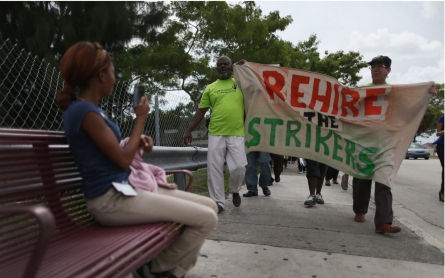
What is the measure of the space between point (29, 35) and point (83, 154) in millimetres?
15832

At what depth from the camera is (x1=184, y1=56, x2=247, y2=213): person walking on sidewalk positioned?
19.0ft

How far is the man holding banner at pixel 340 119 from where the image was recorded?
5.33 m

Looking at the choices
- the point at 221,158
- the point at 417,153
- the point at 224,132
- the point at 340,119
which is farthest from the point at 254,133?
the point at 417,153

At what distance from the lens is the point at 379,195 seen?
512cm

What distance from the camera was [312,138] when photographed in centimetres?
582

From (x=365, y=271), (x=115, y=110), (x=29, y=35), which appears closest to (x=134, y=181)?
(x=365, y=271)

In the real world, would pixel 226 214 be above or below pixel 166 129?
below

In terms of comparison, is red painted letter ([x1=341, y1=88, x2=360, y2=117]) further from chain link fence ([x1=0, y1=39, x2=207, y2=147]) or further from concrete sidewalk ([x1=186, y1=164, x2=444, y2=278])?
chain link fence ([x1=0, y1=39, x2=207, y2=147])

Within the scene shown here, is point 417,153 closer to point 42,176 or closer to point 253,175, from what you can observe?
point 253,175

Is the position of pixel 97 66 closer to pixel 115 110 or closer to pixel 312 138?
pixel 312 138

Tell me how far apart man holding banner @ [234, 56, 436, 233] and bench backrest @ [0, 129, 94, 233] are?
3302 millimetres

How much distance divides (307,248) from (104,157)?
7.92 feet

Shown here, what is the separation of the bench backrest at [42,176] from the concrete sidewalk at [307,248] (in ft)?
3.59

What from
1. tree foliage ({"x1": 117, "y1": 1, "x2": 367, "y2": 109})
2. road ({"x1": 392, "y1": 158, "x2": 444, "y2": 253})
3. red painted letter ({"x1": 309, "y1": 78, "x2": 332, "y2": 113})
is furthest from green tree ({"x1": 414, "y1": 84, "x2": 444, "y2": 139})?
red painted letter ({"x1": 309, "y1": 78, "x2": 332, "y2": 113})
